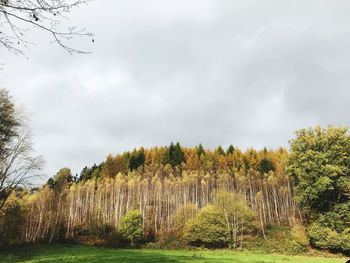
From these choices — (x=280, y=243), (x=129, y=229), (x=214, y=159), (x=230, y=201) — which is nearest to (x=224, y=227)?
(x=230, y=201)

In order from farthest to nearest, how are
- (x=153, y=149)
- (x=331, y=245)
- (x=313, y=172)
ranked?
(x=153, y=149) < (x=313, y=172) < (x=331, y=245)

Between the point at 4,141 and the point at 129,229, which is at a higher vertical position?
the point at 4,141

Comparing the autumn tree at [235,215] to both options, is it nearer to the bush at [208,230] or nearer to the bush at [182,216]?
the bush at [208,230]

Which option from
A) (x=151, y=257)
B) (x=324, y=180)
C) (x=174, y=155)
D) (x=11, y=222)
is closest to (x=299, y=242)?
(x=324, y=180)

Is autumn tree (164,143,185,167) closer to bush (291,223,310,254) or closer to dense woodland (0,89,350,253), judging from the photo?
dense woodland (0,89,350,253)

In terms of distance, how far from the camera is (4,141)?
2561 cm

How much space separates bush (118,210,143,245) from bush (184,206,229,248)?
23.3ft

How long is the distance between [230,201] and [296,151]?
40.1ft

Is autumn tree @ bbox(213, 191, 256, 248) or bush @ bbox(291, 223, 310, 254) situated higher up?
autumn tree @ bbox(213, 191, 256, 248)

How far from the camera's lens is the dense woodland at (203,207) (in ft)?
141

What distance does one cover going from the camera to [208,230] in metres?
49.5

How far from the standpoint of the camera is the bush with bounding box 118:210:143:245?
51.8 metres

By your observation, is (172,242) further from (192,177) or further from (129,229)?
(192,177)

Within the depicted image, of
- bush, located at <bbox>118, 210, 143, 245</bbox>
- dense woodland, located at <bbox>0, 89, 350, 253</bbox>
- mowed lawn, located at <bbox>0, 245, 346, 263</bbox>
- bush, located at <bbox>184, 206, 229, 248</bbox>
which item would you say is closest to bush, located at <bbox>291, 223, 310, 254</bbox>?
dense woodland, located at <bbox>0, 89, 350, 253</bbox>
